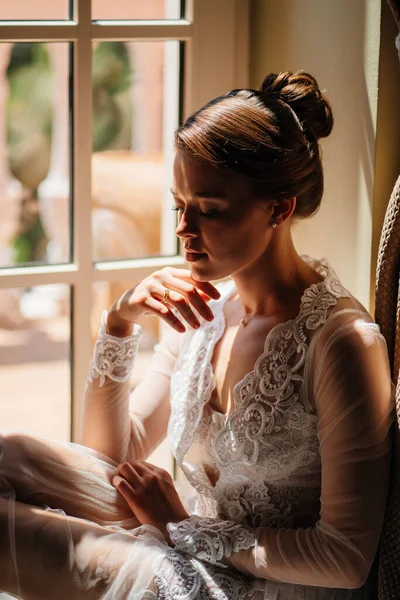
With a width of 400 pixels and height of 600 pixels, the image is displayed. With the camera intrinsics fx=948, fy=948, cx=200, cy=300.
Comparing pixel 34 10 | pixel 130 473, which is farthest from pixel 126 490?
pixel 34 10

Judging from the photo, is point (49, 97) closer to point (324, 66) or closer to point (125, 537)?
point (324, 66)

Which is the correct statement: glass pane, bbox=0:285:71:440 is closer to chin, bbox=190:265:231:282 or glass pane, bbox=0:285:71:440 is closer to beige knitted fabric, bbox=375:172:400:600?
chin, bbox=190:265:231:282

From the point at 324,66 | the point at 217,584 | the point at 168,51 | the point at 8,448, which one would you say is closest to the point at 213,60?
the point at 168,51

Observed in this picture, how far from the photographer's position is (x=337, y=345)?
1.46 meters

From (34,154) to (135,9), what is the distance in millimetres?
346

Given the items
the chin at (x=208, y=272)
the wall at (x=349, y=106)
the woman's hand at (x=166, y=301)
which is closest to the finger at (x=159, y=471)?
the woman's hand at (x=166, y=301)

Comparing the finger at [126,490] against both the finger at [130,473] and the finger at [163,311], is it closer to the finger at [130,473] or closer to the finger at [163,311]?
the finger at [130,473]

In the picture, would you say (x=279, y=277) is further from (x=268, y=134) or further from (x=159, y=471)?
(x=159, y=471)

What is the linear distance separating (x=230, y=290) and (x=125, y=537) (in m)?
0.52

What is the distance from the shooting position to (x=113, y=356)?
5.72 feet

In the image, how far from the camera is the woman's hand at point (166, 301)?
1.62m

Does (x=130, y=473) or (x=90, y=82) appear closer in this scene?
(x=130, y=473)

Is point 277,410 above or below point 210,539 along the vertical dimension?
above

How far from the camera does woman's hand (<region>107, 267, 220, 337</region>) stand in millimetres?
1624
